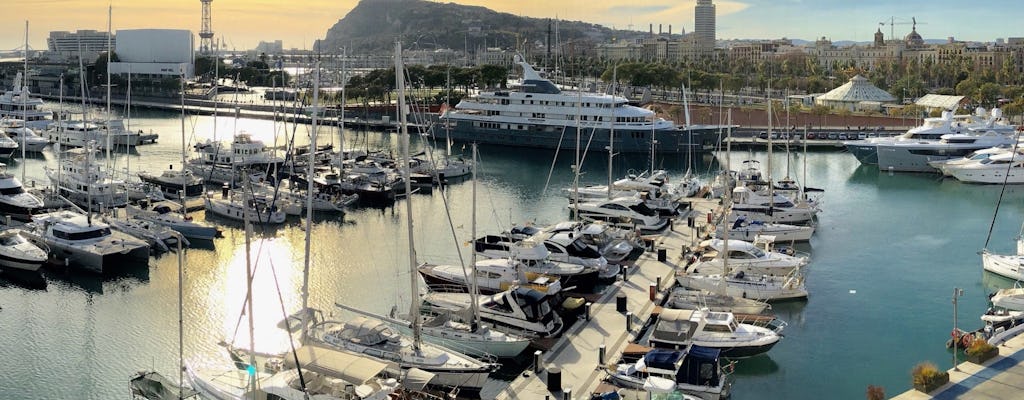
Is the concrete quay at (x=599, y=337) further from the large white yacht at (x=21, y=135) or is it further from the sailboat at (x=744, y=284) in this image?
the large white yacht at (x=21, y=135)

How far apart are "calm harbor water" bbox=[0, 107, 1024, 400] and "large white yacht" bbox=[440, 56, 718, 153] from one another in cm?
1471

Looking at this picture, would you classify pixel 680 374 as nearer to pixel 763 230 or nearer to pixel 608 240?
pixel 608 240

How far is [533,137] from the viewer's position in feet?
207

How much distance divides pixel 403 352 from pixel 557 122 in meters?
43.6

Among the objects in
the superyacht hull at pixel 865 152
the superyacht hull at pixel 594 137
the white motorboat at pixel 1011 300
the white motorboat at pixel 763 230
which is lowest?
the white motorboat at pixel 1011 300

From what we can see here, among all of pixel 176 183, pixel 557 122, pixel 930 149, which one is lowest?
pixel 176 183

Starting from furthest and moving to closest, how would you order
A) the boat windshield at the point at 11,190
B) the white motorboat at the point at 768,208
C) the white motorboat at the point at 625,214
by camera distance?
the white motorboat at the point at 768,208, the boat windshield at the point at 11,190, the white motorboat at the point at 625,214

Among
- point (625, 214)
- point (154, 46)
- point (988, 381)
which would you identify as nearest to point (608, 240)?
point (625, 214)

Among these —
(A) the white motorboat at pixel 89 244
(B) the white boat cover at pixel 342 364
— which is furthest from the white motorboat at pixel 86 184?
(B) the white boat cover at pixel 342 364

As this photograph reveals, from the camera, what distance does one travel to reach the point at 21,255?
28859mm

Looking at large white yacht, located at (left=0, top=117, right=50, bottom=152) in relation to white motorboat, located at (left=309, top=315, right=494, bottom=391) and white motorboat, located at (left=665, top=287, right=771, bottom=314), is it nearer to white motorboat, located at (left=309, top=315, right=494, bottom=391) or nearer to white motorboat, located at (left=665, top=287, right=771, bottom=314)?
white motorboat, located at (left=309, top=315, right=494, bottom=391)

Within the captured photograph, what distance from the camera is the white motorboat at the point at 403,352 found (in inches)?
762

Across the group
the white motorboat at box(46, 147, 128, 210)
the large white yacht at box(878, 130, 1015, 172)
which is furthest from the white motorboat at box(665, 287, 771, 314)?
the large white yacht at box(878, 130, 1015, 172)

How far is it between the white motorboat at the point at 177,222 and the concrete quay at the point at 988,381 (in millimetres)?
22898
